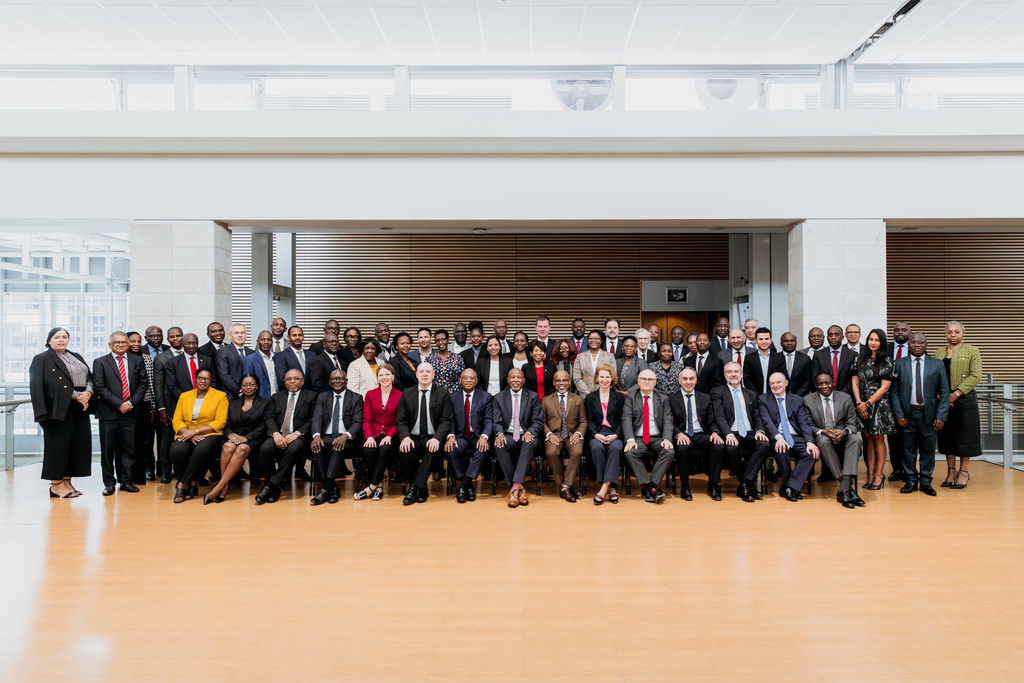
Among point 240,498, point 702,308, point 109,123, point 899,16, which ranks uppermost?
point 899,16

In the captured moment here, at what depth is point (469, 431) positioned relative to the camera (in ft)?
20.0

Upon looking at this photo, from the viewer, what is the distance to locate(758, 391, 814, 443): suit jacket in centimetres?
585

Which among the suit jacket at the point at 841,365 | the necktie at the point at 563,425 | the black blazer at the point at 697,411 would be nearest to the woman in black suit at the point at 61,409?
the necktie at the point at 563,425

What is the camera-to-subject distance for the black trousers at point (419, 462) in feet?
18.9

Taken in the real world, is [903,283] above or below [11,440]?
above

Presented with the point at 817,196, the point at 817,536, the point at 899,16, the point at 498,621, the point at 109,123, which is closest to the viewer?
the point at 498,621

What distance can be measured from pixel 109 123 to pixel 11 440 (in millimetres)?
3854

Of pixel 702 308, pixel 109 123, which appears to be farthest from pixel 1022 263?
pixel 109 123

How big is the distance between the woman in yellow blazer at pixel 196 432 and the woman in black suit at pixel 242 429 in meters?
0.09

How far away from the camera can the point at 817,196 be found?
24.8 ft

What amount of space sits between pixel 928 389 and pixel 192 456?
688cm

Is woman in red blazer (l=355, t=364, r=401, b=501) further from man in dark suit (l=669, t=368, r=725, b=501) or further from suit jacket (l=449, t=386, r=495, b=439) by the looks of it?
man in dark suit (l=669, t=368, r=725, b=501)

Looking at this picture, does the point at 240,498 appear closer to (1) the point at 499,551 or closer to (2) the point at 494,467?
(2) the point at 494,467

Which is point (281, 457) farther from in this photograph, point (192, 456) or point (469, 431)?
point (469, 431)
